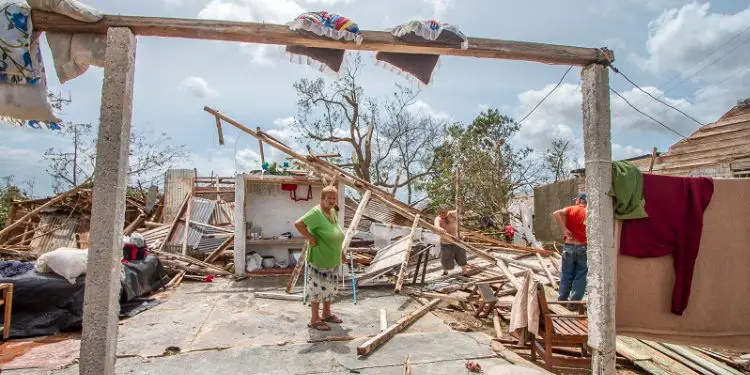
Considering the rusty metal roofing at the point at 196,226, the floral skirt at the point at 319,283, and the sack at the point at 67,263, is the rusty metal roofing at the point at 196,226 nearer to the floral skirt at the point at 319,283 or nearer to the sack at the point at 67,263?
the sack at the point at 67,263

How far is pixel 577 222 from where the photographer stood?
645 cm

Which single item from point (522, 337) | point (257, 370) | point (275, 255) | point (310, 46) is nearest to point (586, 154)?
point (522, 337)

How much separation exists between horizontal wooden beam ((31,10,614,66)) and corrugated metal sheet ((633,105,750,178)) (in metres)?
10.3

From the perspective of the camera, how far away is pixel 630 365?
16.1ft

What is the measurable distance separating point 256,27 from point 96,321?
125 inches

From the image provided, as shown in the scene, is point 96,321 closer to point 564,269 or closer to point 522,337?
point 522,337

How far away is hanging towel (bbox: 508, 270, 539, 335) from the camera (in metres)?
4.56

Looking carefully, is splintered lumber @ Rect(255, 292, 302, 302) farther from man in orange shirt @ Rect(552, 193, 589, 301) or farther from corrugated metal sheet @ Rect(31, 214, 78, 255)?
corrugated metal sheet @ Rect(31, 214, 78, 255)

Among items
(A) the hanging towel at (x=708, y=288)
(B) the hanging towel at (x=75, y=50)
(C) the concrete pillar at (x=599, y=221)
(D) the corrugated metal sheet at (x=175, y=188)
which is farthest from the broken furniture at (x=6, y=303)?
(D) the corrugated metal sheet at (x=175, y=188)

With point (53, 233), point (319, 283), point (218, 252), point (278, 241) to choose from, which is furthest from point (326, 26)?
point (53, 233)

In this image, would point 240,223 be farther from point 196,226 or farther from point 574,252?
point 574,252

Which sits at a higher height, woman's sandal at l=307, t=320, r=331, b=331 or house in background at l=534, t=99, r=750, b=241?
house in background at l=534, t=99, r=750, b=241

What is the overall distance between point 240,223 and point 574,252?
731cm

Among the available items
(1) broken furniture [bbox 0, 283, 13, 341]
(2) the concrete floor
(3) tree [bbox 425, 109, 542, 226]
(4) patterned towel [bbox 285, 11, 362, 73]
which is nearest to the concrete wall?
(3) tree [bbox 425, 109, 542, 226]
